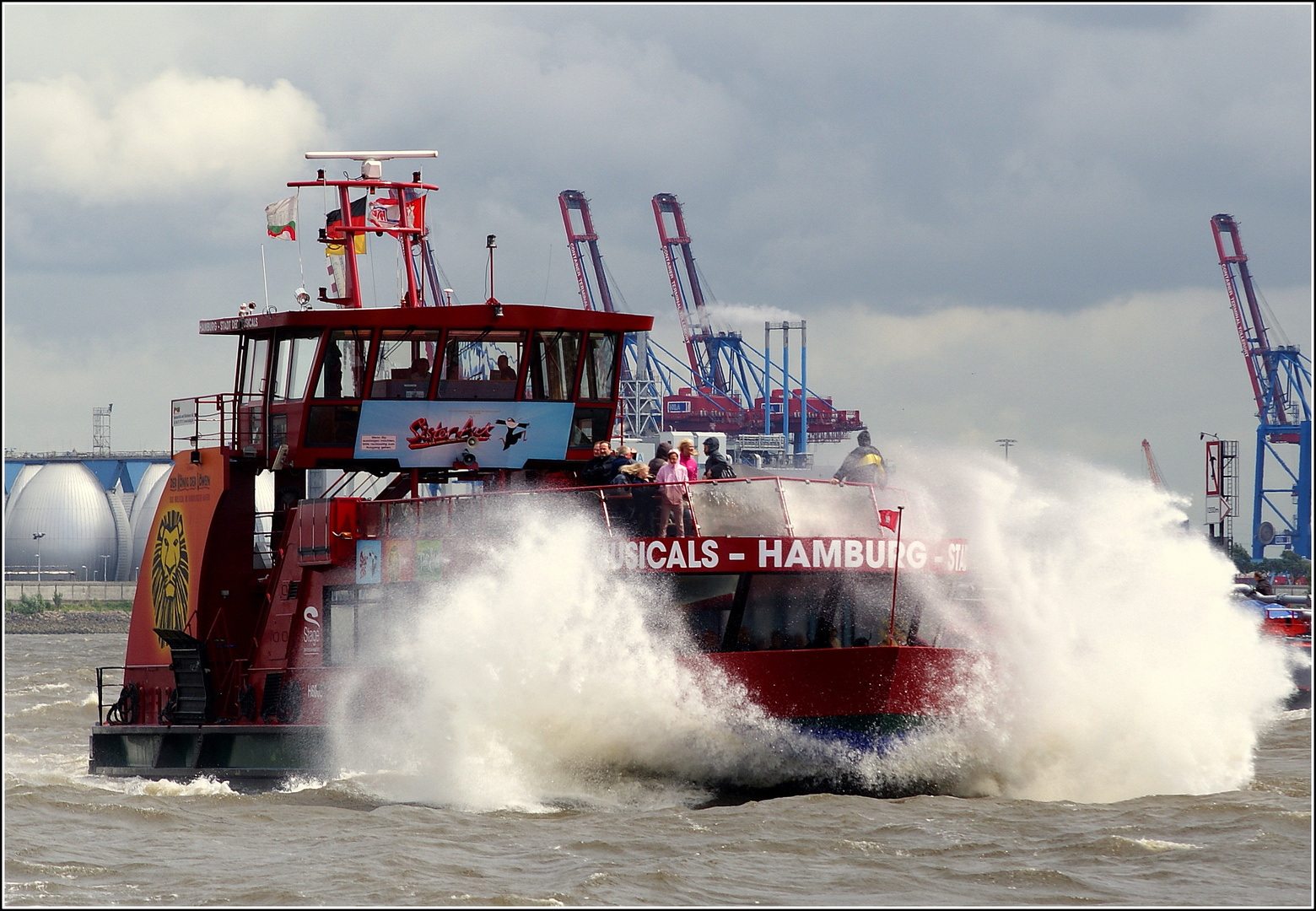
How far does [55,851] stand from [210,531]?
7.69 meters

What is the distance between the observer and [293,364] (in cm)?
2139

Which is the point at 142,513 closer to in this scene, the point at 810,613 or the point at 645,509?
the point at 645,509

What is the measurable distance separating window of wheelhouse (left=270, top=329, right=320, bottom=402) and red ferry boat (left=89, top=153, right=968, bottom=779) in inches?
1.2

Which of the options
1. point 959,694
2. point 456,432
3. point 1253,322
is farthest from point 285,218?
point 1253,322

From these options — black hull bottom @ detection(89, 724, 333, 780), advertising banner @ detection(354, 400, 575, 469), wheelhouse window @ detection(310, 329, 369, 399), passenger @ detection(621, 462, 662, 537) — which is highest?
wheelhouse window @ detection(310, 329, 369, 399)

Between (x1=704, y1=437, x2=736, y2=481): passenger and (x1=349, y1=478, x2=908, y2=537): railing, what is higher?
(x1=704, y1=437, x2=736, y2=481): passenger

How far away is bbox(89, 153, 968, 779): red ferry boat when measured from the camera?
53.9ft

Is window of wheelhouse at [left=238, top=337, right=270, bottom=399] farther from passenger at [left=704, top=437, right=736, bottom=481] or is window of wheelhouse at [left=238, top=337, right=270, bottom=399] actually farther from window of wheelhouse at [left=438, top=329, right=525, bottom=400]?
passenger at [left=704, top=437, right=736, bottom=481]

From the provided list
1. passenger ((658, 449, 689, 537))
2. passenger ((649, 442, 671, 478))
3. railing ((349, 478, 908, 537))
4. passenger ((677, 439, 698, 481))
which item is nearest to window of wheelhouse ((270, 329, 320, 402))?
railing ((349, 478, 908, 537))

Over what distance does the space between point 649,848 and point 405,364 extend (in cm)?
875

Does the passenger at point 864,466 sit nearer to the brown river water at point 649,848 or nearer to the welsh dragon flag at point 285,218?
the brown river water at point 649,848

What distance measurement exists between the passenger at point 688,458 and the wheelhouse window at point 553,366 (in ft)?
14.0

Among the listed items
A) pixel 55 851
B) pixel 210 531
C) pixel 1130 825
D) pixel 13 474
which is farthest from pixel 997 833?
pixel 13 474

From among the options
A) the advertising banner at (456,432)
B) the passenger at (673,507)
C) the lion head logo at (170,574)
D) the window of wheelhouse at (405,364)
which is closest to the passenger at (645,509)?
the passenger at (673,507)
